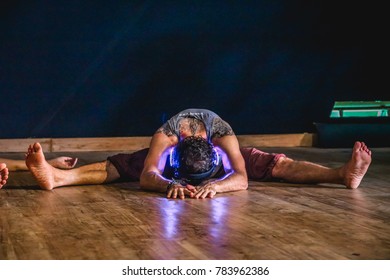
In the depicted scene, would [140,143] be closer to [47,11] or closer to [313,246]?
[47,11]

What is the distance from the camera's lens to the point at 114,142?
7.60 m

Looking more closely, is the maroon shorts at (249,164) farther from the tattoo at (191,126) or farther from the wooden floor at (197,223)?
the tattoo at (191,126)

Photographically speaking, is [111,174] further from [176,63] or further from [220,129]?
[176,63]

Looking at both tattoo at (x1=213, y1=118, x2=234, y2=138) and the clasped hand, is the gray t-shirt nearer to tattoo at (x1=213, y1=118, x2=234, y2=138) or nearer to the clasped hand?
tattoo at (x1=213, y1=118, x2=234, y2=138)

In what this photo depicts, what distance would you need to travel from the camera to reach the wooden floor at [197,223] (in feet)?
8.93

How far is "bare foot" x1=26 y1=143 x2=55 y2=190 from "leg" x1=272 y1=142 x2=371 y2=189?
54.6 inches

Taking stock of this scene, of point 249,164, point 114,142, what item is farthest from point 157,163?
point 114,142

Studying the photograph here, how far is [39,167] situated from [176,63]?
3.57 m

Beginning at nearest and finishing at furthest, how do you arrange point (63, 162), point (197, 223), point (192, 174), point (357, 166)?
point (197, 223) → point (192, 174) → point (357, 166) → point (63, 162)

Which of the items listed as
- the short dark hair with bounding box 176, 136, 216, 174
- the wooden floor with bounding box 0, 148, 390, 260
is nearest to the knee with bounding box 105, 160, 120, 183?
the wooden floor with bounding box 0, 148, 390, 260

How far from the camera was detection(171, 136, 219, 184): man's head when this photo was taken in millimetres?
4129

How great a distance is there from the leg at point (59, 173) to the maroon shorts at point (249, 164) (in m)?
0.07

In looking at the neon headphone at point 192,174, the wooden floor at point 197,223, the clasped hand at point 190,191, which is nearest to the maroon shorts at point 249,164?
the wooden floor at point 197,223

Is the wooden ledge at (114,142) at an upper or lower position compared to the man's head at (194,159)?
lower
